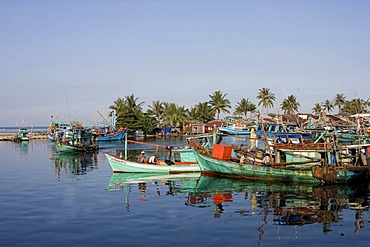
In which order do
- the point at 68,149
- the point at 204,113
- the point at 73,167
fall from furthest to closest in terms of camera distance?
the point at 204,113, the point at 68,149, the point at 73,167

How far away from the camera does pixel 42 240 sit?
581 inches

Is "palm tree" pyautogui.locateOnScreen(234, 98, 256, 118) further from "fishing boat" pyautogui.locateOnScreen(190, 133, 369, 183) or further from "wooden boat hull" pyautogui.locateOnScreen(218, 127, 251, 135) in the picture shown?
"fishing boat" pyautogui.locateOnScreen(190, 133, 369, 183)

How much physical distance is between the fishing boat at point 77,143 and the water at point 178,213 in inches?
977

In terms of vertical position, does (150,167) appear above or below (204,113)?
below

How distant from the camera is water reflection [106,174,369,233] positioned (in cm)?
1800

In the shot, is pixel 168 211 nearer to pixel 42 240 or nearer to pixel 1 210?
pixel 42 240

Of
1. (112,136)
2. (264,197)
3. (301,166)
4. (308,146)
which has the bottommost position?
(264,197)

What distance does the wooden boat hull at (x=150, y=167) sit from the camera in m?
32.1

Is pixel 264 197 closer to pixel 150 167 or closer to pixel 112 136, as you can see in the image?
pixel 150 167

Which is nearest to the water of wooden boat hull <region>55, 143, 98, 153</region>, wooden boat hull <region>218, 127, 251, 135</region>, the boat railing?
the boat railing

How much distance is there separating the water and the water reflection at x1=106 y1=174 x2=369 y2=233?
5cm

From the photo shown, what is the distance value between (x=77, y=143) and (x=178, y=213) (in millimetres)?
43138

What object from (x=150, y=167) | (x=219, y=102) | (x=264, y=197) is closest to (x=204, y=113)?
(x=219, y=102)

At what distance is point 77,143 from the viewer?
5944 cm
